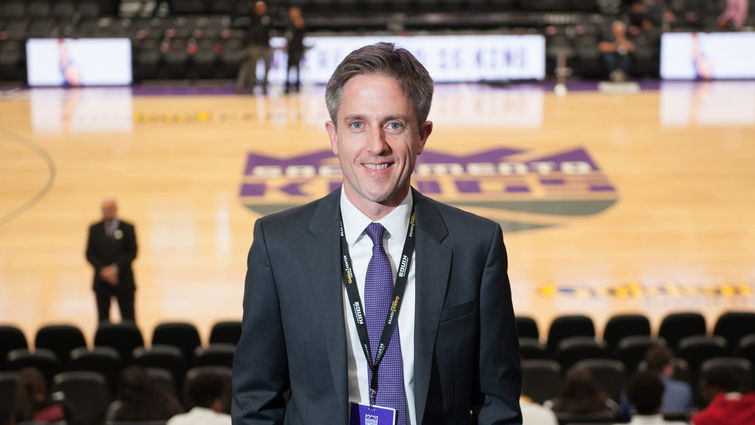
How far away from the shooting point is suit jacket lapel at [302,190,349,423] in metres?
2.58

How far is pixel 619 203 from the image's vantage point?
13.7 m

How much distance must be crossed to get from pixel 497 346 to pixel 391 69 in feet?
2.63

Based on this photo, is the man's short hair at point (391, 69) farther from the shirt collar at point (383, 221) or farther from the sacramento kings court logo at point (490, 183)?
the sacramento kings court logo at point (490, 183)

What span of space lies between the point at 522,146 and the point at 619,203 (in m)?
3.17

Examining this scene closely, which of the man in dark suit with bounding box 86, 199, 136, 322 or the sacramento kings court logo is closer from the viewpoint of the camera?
the man in dark suit with bounding box 86, 199, 136, 322

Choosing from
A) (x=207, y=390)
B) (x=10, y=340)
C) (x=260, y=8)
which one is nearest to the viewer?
(x=207, y=390)

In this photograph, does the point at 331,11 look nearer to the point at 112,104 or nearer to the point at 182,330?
the point at 112,104

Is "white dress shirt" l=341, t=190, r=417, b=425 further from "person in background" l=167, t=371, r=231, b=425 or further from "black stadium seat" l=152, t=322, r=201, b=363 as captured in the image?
"black stadium seat" l=152, t=322, r=201, b=363

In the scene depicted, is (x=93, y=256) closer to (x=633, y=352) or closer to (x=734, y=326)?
(x=633, y=352)

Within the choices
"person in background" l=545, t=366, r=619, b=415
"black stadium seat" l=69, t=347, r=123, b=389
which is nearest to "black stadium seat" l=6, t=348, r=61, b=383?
"black stadium seat" l=69, t=347, r=123, b=389

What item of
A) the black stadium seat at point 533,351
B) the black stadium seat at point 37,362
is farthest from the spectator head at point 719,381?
the black stadium seat at point 37,362

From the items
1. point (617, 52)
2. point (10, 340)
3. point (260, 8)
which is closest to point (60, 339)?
point (10, 340)

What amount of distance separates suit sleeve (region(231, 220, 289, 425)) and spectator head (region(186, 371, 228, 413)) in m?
3.21

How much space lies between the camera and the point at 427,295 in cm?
260
